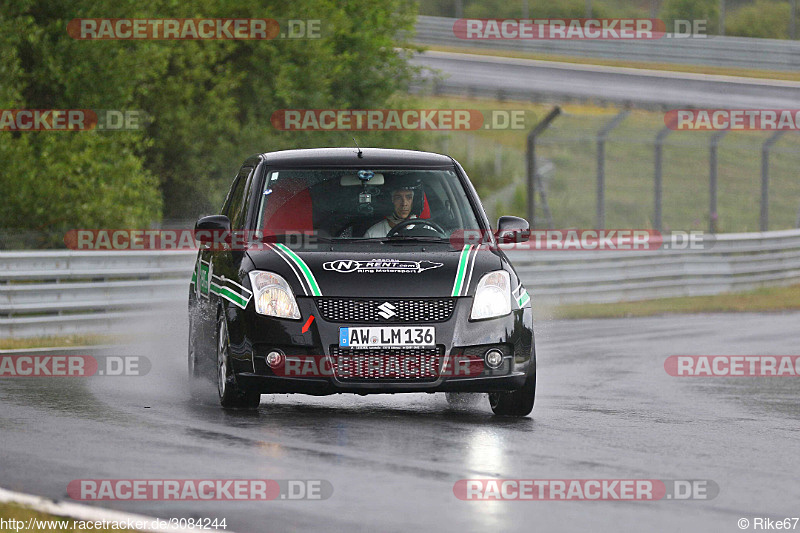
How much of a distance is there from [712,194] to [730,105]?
12729 mm

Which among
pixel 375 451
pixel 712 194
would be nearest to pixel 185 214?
pixel 712 194

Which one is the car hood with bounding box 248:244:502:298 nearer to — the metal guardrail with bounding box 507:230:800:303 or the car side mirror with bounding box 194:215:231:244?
the car side mirror with bounding box 194:215:231:244

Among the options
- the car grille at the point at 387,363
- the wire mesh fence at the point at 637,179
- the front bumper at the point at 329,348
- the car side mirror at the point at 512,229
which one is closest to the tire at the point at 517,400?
the front bumper at the point at 329,348

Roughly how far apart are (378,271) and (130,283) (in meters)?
8.14

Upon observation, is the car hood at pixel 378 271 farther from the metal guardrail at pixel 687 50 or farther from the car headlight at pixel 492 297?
the metal guardrail at pixel 687 50

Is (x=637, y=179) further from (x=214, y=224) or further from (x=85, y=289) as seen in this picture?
(x=214, y=224)

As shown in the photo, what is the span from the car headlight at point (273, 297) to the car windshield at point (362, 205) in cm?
86

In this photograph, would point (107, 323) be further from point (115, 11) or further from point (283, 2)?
point (283, 2)

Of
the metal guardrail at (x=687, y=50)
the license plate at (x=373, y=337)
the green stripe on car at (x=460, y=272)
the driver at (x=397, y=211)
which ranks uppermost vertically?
the metal guardrail at (x=687, y=50)

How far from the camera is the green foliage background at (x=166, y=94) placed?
22234 millimetres

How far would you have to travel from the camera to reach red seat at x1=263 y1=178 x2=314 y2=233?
10.6 meters

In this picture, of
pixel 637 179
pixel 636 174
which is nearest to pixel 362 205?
pixel 637 179

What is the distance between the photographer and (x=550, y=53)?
5078cm

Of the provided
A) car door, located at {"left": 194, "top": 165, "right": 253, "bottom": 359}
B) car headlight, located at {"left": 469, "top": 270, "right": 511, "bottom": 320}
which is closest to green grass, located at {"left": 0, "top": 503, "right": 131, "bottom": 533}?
car door, located at {"left": 194, "top": 165, "right": 253, "bottom": 359}
